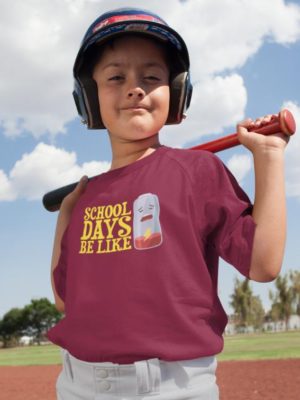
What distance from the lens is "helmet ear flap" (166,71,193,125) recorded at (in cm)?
221

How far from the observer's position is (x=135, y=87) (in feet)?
6.77

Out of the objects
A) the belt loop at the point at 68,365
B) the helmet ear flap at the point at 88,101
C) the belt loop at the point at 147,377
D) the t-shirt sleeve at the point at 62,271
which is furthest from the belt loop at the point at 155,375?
the helmet ear flap at the point at 88,101

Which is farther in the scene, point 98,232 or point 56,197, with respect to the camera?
point 56,197

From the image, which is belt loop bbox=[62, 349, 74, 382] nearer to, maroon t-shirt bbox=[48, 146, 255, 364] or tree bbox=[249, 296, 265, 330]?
maroon t-shirt bbox=[48, 146, 255, 364]

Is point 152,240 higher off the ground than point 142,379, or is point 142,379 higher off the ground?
point 152,240

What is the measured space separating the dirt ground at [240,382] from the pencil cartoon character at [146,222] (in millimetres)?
7859

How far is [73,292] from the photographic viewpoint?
2.00 metres

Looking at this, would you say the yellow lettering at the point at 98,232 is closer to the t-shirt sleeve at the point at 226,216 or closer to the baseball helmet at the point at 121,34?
the t-shirt sleeve at the point at 226,216

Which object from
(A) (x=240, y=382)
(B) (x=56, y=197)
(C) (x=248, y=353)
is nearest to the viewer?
(B) (x=56, y=197)

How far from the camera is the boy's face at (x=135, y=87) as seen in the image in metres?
2.08

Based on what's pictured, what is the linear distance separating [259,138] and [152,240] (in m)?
0.47

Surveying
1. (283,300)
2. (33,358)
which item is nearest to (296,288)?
(283,300)

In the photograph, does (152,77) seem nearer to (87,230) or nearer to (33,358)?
(87,230)

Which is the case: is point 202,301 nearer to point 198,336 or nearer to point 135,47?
point 198,336
